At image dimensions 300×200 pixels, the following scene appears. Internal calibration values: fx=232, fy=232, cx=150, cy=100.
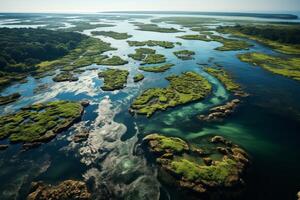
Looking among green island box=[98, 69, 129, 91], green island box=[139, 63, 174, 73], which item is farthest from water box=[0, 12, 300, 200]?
green island box=[139, 63, 174, 73]

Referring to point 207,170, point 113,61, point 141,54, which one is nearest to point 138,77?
point 113,61

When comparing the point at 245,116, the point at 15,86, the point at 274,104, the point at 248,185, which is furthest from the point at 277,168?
the point at 15,86

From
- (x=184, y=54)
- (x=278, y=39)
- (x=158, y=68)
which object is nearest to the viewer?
(x=158, y=68)

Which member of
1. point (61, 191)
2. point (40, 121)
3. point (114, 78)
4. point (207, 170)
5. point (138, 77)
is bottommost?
point (114, 78)

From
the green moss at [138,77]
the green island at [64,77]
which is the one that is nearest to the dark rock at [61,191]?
the green moss at [138,77]

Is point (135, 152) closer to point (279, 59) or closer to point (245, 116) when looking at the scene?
point (245, 116)

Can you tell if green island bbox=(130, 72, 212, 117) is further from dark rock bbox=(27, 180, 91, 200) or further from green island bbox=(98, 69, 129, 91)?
dark rock bbox=(27, 180, 91, 200)

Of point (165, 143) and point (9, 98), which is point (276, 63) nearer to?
point (165, 143)
